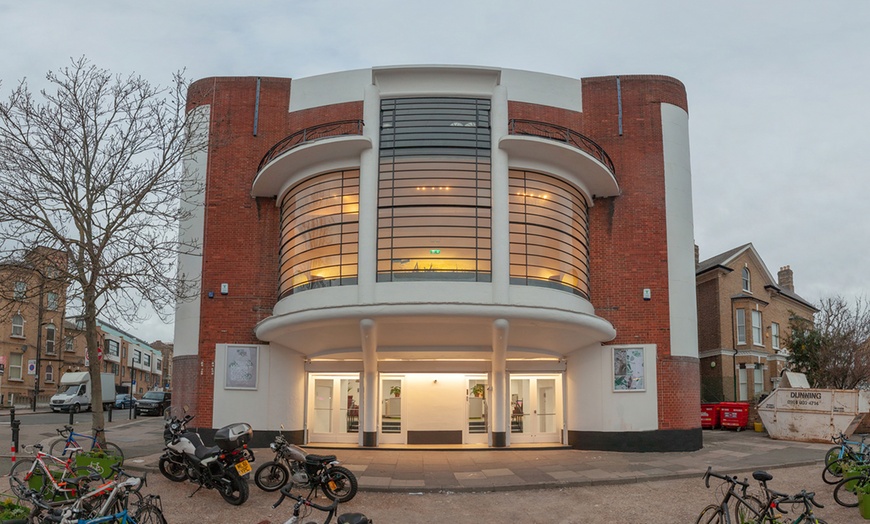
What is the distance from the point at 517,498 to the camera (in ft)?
38.7

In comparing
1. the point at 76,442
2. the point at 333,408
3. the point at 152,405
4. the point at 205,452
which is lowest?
the point at 152,405

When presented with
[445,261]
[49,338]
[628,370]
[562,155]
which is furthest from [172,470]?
[49,338]

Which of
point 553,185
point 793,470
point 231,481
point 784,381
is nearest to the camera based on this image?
point 231,481

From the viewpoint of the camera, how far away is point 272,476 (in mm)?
11938

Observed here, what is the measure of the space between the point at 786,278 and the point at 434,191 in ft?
107

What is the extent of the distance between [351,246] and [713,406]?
17570mm

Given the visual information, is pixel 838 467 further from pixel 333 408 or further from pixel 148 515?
pixel 333 408

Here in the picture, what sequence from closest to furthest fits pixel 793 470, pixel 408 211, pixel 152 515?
pixel 152 515, pixel 793 470, pixel 408 211

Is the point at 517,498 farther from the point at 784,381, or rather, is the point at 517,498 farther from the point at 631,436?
the point at 784,381

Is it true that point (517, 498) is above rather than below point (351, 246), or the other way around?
below

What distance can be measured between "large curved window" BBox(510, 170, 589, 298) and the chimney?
28.5m

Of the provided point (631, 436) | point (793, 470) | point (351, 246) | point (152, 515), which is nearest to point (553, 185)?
point (351, 246)

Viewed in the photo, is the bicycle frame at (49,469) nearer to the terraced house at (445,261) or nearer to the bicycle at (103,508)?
the bicycle at (103,508)

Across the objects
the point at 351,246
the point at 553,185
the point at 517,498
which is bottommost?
the point at 517,498
